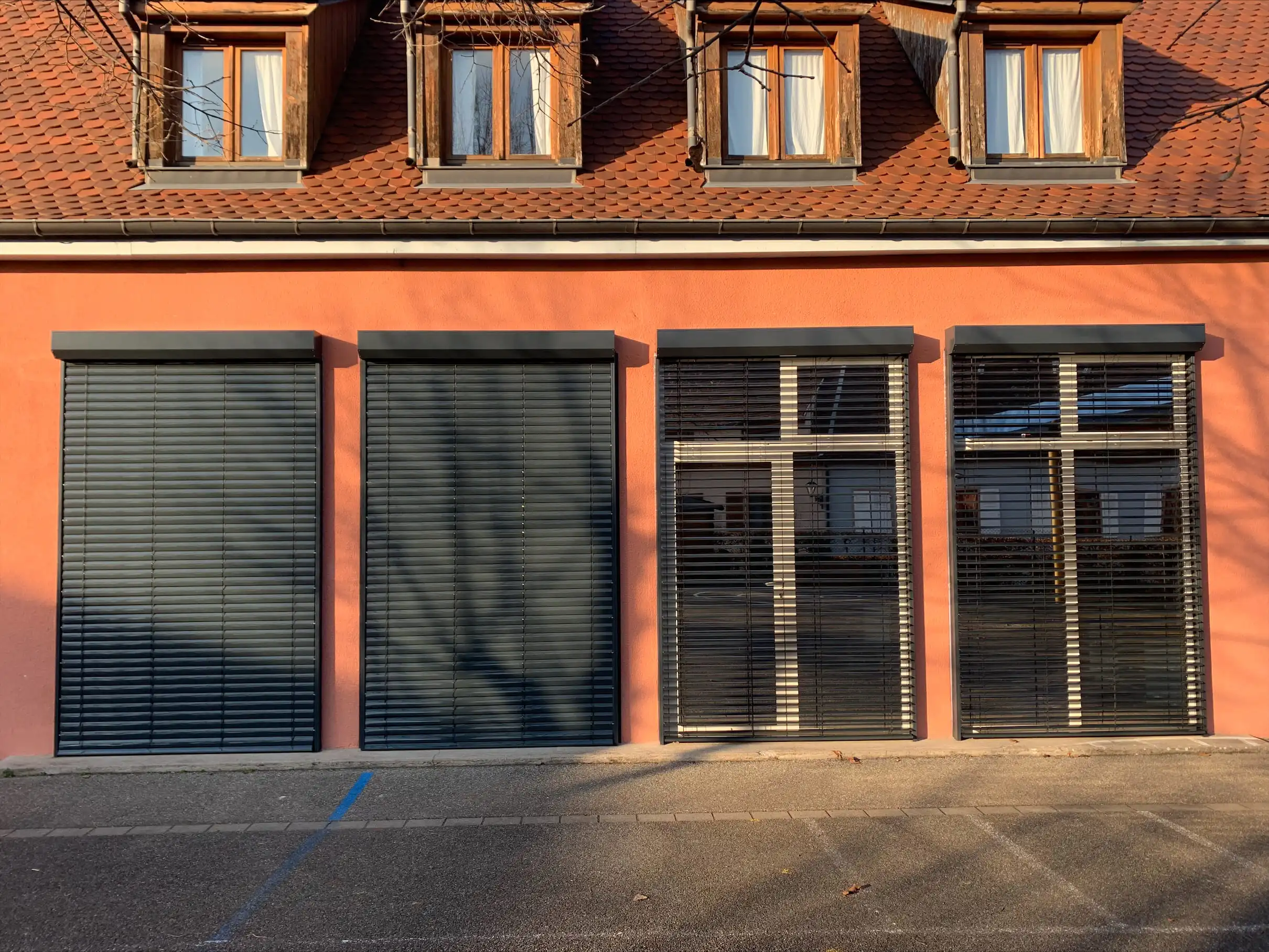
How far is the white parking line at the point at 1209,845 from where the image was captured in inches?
206

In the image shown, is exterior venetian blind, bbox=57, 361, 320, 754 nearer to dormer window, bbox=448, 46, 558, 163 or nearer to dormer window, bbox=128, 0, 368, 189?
dormer window, bbox=128, 0, 368, 189

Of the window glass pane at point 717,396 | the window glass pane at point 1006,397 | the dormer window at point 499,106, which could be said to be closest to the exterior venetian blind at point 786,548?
the window glass pane at point 717,396

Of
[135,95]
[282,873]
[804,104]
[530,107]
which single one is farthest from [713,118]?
[282,873]

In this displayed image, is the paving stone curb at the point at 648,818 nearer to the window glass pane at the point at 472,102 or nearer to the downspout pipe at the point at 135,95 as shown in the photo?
the downspout pipe at the point at 135,95

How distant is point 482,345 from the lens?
7.92 meters

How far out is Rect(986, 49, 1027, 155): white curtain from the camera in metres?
9.02

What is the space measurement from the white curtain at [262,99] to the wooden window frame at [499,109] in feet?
4.90

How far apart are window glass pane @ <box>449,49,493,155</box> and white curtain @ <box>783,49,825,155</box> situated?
8.89ft

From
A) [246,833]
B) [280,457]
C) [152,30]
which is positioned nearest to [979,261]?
[280,457]

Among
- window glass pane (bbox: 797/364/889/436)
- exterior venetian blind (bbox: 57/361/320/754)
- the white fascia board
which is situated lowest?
exterior venetian blind (bbox: 57/361/320/754)

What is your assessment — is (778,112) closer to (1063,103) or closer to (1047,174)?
(1047,174)

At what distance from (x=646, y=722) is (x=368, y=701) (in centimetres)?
223

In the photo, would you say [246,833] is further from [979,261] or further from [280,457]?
[979,261]

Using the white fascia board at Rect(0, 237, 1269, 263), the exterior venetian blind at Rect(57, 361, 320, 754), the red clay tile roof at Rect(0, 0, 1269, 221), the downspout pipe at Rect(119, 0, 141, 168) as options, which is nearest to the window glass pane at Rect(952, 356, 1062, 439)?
the white fascia board at Rect(0, 237, 1269, 263)
